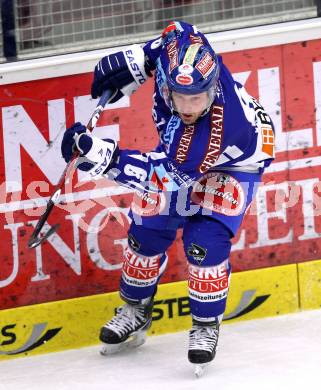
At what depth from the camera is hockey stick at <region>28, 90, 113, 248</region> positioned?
Result: 425cm

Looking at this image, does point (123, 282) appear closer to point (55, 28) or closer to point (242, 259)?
point (242, 259)

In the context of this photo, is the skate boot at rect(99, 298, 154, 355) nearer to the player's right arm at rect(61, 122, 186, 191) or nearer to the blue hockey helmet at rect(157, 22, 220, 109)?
the player's right arm at rect(61, 122, 186, 191)

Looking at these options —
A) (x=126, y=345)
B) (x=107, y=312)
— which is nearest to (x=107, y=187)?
(x=107, y=312)

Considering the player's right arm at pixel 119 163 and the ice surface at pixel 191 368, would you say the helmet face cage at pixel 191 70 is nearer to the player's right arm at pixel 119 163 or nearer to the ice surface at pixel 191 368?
the player's right arm at pixel 119 163

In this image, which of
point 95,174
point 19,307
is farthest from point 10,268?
point 95,174

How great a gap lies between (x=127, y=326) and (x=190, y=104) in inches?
40.4

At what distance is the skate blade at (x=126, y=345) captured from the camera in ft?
15.2

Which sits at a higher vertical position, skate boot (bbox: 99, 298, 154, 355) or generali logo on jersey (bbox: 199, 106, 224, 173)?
generali logo on jersey (bbox: 199, 106, 224, 173)

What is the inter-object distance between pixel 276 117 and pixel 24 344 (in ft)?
4.44

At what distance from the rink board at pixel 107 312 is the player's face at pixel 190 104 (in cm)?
102

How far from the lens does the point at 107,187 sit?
188 inches

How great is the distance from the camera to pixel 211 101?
4.07 metres

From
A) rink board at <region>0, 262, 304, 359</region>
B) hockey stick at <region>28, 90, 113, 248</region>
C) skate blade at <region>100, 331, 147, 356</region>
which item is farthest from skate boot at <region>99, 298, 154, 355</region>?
hockey stick at <region>28, 90, 113, 248</region>

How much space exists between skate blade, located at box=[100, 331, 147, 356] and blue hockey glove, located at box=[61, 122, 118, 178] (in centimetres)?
79
